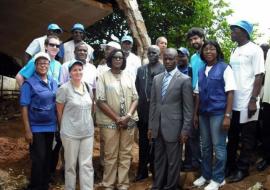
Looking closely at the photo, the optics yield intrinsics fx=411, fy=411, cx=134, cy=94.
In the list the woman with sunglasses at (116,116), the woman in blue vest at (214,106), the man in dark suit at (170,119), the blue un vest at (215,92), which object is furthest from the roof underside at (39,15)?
the blue un vest at (215,92)

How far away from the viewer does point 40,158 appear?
5.21 meters

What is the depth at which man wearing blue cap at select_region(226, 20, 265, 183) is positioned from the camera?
507cm

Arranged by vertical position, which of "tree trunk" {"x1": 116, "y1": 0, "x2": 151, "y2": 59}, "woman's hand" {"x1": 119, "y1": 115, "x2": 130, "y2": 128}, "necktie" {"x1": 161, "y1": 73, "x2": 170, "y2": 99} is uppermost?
"tree trunk" {"x1": 116, "y1": 0, "x2": 151, "y2": 59}

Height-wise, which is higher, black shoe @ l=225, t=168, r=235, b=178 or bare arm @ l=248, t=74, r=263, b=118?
bare arm @ l=248, t=74, r=263, b=118

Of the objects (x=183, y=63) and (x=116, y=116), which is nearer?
(x=116, y=116)

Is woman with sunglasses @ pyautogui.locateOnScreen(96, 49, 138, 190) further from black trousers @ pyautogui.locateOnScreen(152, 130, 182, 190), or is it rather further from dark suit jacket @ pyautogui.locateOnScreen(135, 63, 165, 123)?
black trousers @ pyautogui.locateOnScreen(152, 130, 182, 190)

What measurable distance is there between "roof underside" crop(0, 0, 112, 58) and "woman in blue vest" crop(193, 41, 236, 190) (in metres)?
4.76

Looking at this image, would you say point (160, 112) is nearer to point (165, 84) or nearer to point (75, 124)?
point (165, 84)

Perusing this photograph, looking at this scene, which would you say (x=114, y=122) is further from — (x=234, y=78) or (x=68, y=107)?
(x=234, y=78)

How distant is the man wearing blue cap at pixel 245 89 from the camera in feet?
16.6

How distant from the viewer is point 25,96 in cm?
512

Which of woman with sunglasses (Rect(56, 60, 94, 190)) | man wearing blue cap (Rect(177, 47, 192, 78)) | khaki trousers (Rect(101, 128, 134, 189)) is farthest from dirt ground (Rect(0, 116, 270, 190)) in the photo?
A: man wearing blue cap (Rect(177, 47, 192, 78))

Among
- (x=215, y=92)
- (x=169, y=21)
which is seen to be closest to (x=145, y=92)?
(x=215, y=92)

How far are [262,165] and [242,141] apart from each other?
22.7 inches
